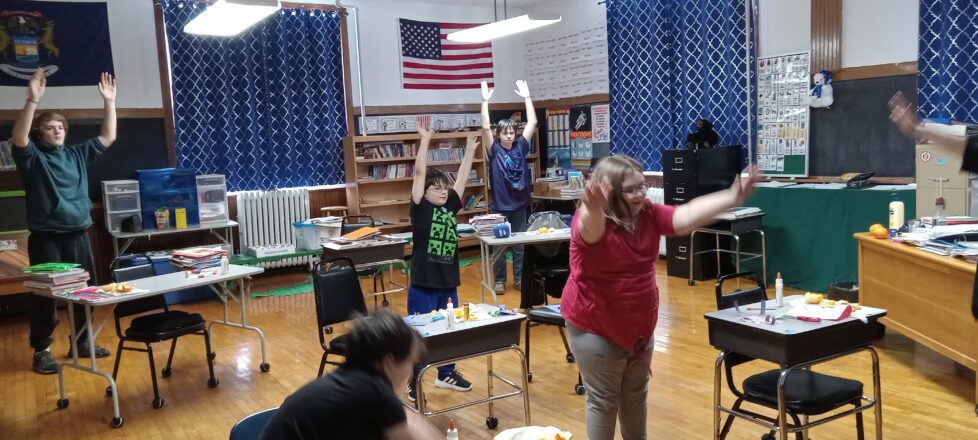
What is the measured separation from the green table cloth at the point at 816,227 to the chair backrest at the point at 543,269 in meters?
2.72

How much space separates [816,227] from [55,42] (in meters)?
8.21

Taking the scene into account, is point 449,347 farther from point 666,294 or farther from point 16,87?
point 16,87

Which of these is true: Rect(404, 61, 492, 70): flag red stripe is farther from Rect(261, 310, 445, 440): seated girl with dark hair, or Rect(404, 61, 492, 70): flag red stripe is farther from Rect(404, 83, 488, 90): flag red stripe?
Rect(261, 310, 445, 440): seated girl with dark hair

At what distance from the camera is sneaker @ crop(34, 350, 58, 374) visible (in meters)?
5.95

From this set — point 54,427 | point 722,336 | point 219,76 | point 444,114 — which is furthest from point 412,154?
point 722,336

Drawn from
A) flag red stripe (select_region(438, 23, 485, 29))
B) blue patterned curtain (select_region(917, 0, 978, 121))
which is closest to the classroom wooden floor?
blue patterned curtain (select_region(917, 0, 978, 121))

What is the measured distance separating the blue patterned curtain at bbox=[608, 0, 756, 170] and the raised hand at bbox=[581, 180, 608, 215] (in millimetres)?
5894

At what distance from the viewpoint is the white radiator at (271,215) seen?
9.40 metres

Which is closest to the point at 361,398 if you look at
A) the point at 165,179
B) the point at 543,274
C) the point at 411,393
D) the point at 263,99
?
the point at 411,393

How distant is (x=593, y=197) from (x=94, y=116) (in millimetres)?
7565

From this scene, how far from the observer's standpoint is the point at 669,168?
8.44 metres

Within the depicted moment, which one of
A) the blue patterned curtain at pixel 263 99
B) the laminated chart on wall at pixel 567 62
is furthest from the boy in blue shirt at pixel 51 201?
the laminated chart on wall at pixel 567 62

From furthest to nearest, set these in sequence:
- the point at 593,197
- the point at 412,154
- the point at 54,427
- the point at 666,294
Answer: the point at 412,154 → the point at 666,294 → the point at 54,427 → the point at 593,197

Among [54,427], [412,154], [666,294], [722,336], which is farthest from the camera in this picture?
[412,154]
